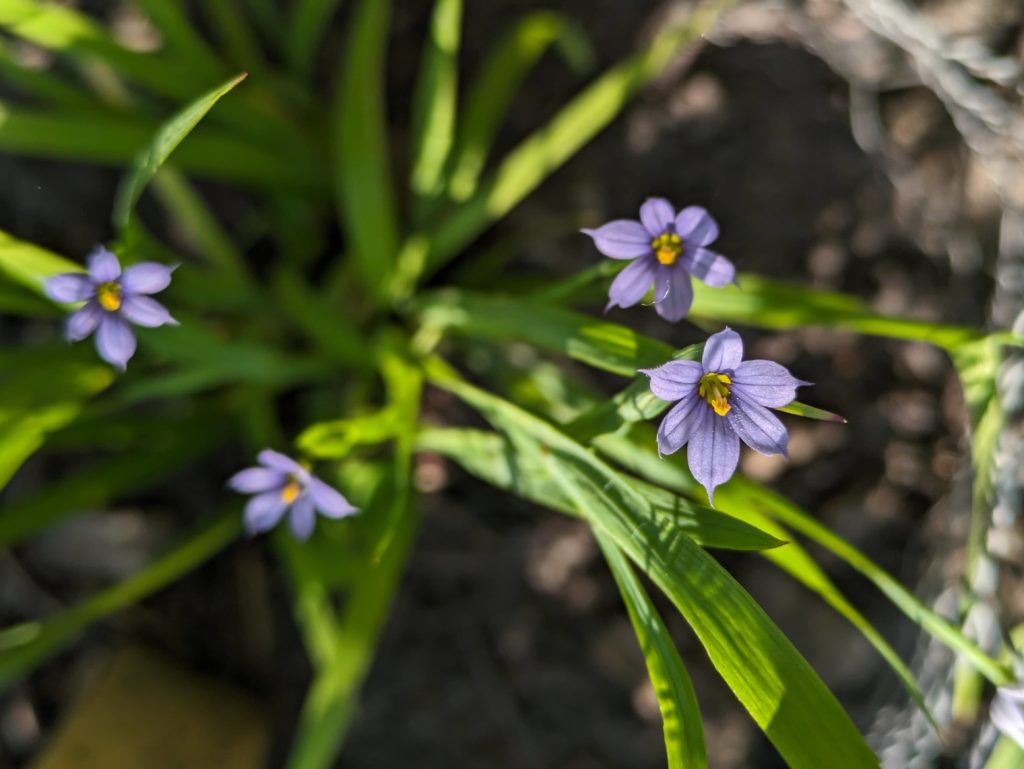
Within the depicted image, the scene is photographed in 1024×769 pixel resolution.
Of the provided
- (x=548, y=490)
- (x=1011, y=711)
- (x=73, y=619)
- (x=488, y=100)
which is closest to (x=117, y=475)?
(x=73, y=619)

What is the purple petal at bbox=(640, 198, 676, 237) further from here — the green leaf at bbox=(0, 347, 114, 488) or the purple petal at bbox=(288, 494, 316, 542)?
the green leaf at bbox=(0, 347, 114, 488)

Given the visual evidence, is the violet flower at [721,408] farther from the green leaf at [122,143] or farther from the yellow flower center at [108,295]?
the green leaf at [122,143]

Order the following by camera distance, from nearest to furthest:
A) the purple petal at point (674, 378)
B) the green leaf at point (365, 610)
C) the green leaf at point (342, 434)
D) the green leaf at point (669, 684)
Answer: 1. the purple petal at point (674, 378)
2. the green leaf at point (669, 684)
3. the green leaf at point (342, 434)
4. the green leaf at point (365, 610)

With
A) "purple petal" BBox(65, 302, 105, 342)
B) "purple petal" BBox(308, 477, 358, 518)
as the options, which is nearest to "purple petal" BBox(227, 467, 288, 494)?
"purple petal" BBox(308, 477, 358, 518)

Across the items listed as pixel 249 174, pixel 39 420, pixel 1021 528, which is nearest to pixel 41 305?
pixel 39 420

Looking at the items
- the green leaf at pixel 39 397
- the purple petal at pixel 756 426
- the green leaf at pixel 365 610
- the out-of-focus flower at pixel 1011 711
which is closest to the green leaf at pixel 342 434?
the green leaf at pixel 365 610

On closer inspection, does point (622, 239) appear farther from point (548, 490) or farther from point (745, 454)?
point (745, 454)

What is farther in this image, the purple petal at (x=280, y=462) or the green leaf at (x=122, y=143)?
the green leaf at (x=122, y=143)
